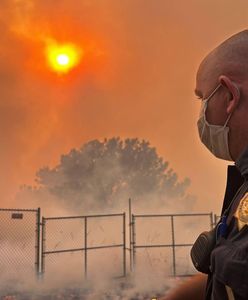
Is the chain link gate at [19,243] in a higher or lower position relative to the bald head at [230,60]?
lower

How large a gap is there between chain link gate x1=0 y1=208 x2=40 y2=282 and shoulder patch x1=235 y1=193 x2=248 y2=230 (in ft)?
26.8

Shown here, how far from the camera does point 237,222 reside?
0.97 meters

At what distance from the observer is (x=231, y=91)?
110cm

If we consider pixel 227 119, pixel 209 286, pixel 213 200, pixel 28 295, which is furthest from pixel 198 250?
pixel 213 200

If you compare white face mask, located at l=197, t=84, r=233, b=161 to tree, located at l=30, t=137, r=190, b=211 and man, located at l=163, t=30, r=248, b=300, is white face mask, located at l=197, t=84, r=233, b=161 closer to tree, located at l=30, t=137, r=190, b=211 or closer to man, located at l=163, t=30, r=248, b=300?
man, located at l=163, t=30, r=248, b=300

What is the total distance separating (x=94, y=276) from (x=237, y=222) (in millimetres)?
9810

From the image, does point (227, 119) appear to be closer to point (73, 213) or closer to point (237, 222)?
point (237, 222)

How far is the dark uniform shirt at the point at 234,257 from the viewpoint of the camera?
0.87m

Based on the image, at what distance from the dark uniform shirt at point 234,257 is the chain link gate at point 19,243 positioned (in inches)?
319

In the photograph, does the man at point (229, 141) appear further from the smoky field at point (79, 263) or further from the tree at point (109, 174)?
the tree at point (109, 174)

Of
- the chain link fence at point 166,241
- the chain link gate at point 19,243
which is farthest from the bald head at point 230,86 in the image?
the chain link fence at point 166,241

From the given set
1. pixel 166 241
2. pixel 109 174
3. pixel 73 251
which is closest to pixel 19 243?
pixel 73 251

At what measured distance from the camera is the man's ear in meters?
1.09

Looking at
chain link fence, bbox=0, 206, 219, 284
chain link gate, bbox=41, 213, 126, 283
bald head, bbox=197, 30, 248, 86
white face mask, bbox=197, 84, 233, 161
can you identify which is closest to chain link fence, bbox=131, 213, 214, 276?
chain link fence, bbox=0, 206, 219, 284
